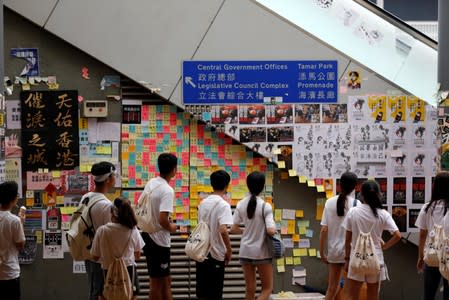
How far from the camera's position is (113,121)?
976cm

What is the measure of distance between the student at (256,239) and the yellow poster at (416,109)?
298 centimetres

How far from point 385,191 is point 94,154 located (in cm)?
386

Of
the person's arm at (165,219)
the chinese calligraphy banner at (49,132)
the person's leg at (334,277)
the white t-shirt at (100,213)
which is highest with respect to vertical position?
the chinese calligraphy banner at (49,132)

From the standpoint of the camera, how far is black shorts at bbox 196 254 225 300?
755 centimetres

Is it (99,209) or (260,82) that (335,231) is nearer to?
(260,82)

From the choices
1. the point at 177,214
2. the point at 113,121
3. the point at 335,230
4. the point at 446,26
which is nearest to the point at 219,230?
the point at 335,230

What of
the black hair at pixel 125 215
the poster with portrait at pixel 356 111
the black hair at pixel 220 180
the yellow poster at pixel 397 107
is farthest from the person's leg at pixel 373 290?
the yellow poster at pixel 397 107

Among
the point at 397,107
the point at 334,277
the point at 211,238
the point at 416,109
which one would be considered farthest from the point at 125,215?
the point at 416,109

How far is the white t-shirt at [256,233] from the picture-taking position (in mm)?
7629

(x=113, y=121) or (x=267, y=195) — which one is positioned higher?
(x=113, y=121)

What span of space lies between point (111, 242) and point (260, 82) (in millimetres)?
3798

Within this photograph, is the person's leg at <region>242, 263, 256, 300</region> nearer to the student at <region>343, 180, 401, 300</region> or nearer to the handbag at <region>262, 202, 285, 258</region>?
the handbag at <region>262, 202, 285, 258</region>

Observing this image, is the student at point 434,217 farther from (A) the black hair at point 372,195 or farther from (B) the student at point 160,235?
(B) the student at point 160,235

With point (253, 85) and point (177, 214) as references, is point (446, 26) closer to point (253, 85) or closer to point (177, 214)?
point (253, 85)
